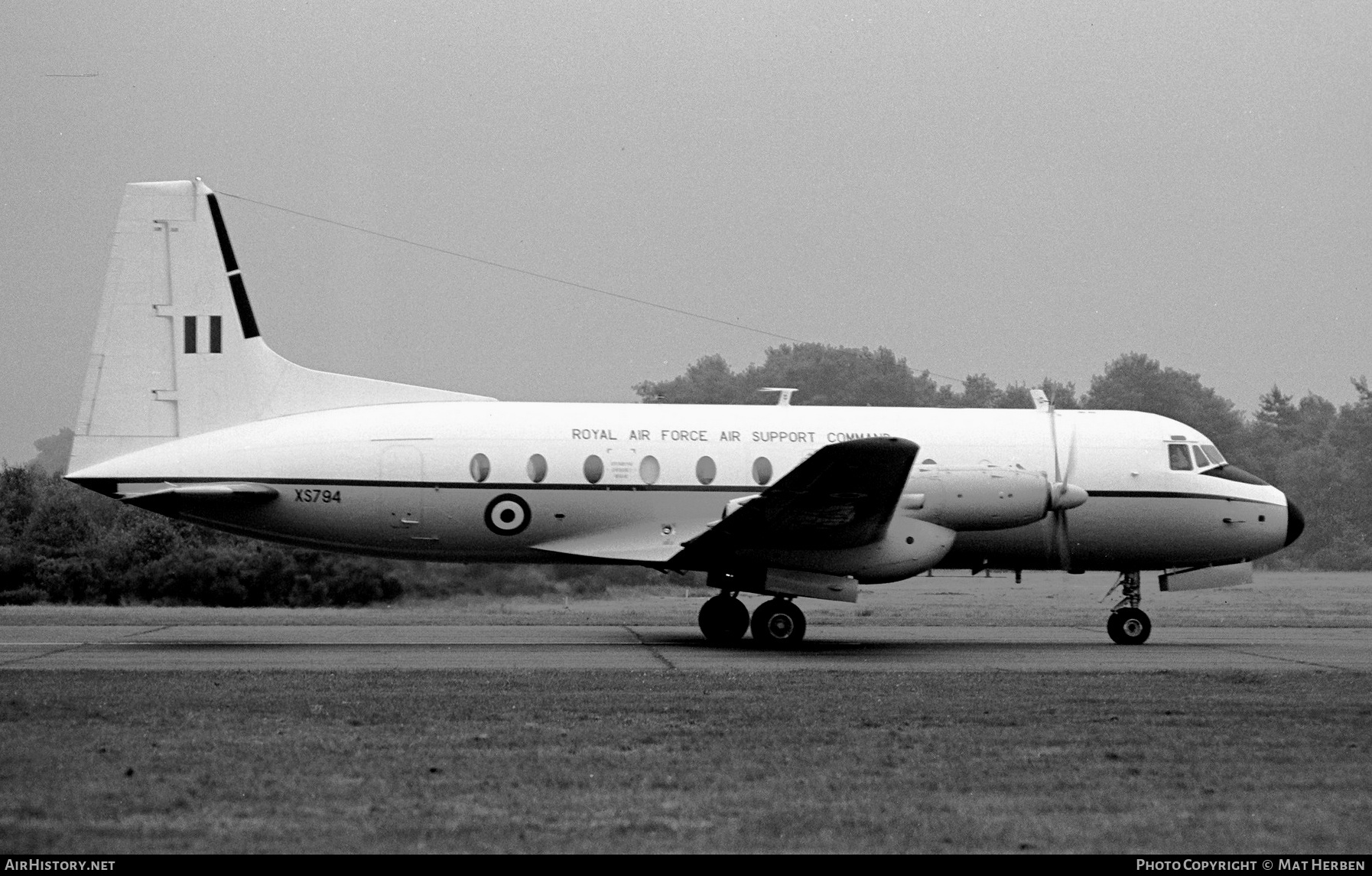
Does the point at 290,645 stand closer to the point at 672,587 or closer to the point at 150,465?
the point at 150,465

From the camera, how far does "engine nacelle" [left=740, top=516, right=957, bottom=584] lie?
18500mm

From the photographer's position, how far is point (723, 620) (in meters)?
19.9

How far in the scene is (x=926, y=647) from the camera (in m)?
19.4

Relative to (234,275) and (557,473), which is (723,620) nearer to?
(557,473)

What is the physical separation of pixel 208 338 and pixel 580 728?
10.3 meters

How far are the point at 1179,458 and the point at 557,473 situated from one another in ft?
32.0

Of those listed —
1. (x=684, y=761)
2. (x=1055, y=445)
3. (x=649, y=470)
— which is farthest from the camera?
(x=1055, y=445)

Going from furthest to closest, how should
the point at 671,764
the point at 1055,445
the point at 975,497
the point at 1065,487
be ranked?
the point at 1055,445
the point at 1065,487
the point at 975,497
the point at 671,764

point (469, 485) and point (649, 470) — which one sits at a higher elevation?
point (649, 470)

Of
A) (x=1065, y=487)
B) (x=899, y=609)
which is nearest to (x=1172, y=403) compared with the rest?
(x=899, y=609)

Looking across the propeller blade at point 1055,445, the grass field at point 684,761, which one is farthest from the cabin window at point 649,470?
the propeller blade at point 1055,445

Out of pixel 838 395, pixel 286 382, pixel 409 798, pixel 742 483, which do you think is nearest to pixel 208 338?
pixel 286 382

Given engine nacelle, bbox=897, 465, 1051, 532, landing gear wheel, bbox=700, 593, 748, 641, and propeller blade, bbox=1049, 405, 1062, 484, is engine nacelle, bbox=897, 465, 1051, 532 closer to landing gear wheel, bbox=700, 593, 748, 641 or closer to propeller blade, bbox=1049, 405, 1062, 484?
Answer: propeller blade, bbox=1049, 405, 1062, 484

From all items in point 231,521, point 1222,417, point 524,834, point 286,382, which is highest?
point 1222,417
